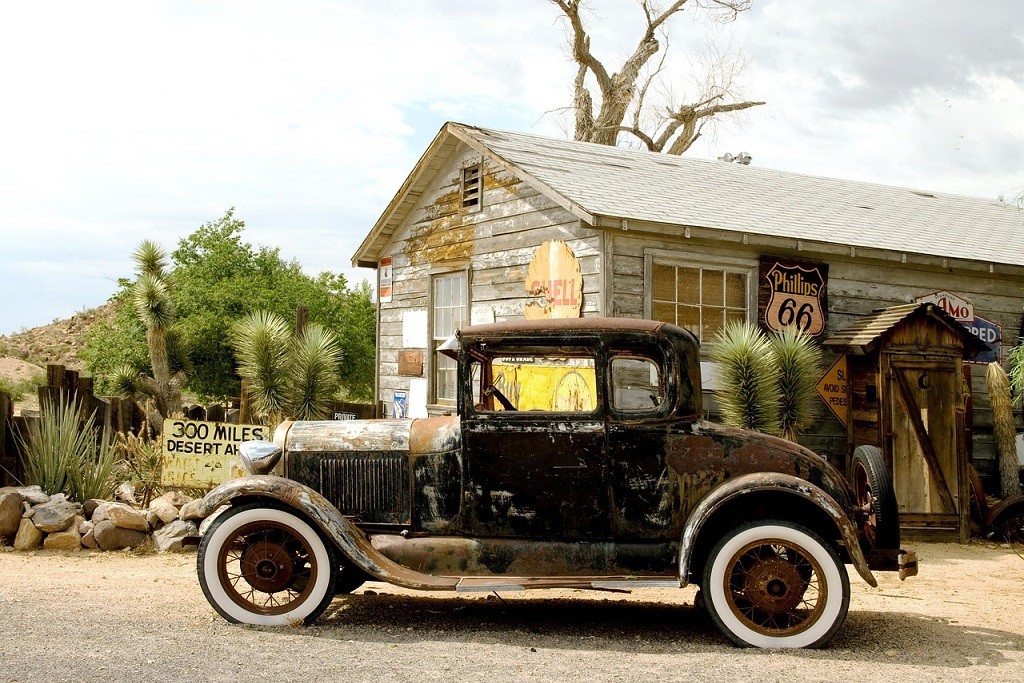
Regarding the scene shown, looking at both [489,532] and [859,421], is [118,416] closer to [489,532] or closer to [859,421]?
[489,532]

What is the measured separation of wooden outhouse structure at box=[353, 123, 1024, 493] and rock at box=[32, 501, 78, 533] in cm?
483

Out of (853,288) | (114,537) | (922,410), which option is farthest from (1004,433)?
(114,537)

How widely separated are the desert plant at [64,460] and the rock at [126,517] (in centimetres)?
81

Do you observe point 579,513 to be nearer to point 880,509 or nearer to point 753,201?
point 880,509

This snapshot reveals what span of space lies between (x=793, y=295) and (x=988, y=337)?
331 centimetres

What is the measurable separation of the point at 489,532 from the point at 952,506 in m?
7.21

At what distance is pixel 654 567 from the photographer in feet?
18.7

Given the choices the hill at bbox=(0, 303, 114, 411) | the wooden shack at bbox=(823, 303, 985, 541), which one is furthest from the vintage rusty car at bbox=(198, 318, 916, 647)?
the hill at bbox=(0, 303, 114, 411)

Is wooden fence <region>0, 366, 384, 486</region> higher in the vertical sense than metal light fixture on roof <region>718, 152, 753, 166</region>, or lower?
lower

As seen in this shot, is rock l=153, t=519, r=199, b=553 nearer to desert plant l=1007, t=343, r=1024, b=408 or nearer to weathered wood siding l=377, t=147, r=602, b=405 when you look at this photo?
weathered wood siding l=377, t=147, r=602, b=405

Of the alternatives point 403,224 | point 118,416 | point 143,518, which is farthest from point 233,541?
point 403,224

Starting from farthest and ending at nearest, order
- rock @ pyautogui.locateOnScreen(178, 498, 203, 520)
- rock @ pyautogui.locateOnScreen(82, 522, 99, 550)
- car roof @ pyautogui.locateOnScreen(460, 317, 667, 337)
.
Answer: rock @ pyautogui.locateOnScreen(178, 498, 203, 520)
rock @ pyautogui.locateOnScreen(82, 522, 99, 550)
car roof @ pyautogui.locateOnScreen(460, 317, 667, 337)

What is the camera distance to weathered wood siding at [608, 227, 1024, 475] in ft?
34.0

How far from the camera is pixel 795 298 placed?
11.5m
